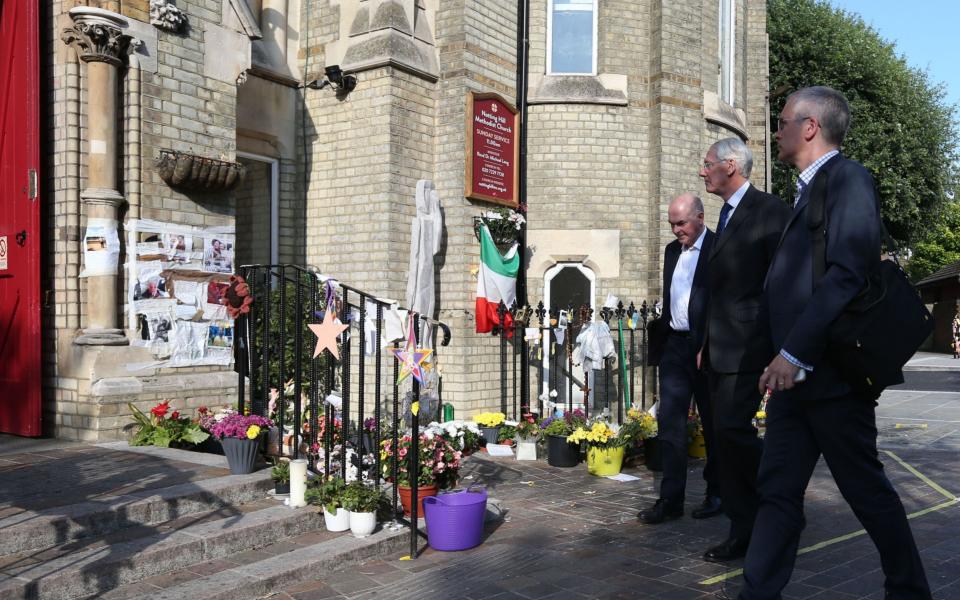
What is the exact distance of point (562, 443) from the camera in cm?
810

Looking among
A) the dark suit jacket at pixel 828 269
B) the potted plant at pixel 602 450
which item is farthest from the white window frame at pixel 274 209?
the dark suit jacket at pixel 828 269

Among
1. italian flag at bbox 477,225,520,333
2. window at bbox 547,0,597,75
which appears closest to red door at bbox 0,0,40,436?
italian flag at bbox 477,225,520,333

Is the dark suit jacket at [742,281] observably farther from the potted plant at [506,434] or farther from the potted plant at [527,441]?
the potted plant at [506,434]

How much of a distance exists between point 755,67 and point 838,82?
9.08 metres

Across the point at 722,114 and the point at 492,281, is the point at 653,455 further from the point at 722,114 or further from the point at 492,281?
the point at 722,114

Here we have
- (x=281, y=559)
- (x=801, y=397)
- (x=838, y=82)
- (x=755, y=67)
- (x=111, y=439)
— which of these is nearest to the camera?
(x=801, y=397)

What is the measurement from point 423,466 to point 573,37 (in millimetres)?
8342

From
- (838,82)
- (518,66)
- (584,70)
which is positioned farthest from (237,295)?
(838,82)

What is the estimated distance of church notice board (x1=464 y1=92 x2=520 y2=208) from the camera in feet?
34.6

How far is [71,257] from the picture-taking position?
7.19 metres

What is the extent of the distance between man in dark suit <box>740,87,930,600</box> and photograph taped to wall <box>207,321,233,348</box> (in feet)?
19.2

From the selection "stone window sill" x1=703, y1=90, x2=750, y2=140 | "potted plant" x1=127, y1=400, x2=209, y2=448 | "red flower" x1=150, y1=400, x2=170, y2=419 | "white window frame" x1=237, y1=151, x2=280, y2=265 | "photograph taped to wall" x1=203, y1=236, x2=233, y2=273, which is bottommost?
"potted plant" x1=127, y1=400, x2=209, y2=448

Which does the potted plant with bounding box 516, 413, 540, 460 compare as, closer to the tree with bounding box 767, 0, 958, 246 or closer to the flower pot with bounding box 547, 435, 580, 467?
the flower pot with bounding box 547, 435, 580, 467

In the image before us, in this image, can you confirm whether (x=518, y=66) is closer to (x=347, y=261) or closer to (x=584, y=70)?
(x=584, y=70)
